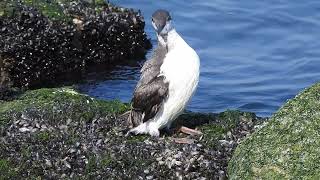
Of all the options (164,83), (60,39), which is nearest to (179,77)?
(164,83)

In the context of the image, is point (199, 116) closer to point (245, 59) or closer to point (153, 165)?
point (153, 165)

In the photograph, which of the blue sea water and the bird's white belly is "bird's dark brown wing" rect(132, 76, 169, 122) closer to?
the bird's white belly

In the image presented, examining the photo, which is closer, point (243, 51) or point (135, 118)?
point (135, 118)

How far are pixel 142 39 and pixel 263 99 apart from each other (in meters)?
3.16

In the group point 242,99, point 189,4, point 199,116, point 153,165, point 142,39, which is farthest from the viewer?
point 189,4

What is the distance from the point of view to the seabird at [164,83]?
460 inches

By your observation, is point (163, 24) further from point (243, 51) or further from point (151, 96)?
point (243, 51)

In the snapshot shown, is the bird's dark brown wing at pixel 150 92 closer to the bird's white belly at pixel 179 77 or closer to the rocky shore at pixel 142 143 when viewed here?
the bird's white belly at pixel 179 77

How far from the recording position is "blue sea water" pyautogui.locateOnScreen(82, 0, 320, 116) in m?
18.2

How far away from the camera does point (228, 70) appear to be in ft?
63.9

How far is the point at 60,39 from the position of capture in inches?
694

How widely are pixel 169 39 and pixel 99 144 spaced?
5.69ft

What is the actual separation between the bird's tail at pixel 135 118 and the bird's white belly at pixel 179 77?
1.13ft

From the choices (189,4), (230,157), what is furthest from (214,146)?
(189,4)
